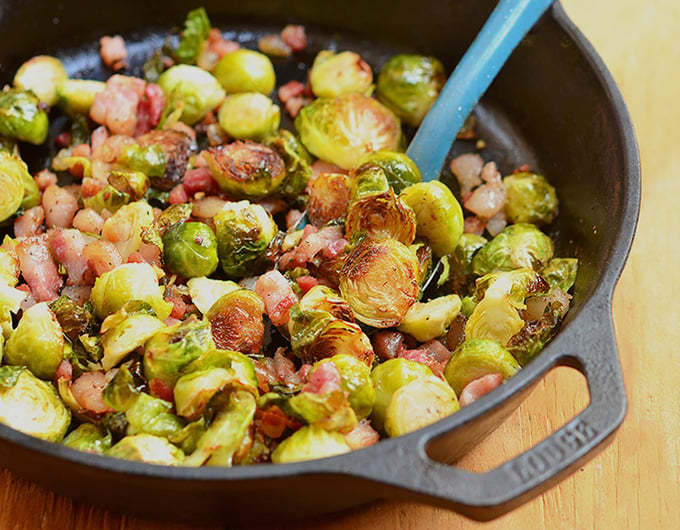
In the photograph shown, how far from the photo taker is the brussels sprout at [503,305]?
2.90m

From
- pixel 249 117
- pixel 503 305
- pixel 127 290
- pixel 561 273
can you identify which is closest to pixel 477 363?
pixel 503 305

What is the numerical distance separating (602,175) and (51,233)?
7.18ft

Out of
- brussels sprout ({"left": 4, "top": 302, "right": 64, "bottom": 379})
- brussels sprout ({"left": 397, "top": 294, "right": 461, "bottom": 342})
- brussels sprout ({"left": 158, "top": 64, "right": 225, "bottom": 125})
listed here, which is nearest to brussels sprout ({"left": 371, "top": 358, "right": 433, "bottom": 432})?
brussels sprout ({"left": 397, "top": 294, "right": 461, "bottom": 342})

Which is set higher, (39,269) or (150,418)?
(150,418)

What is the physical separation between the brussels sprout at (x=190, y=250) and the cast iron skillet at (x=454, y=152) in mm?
924

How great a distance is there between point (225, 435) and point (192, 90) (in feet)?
6.22

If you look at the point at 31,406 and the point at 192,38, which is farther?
the point at 192,38

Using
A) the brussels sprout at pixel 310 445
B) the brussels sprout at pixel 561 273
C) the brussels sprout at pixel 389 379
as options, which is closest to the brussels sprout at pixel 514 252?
the brussels sprout at pixel 561 273

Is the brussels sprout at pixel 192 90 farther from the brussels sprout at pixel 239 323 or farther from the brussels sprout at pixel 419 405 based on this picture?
the brussels sprout at pixel 419 405

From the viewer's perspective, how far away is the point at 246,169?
3334 mm

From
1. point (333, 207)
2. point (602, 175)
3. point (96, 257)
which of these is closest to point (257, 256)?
point (333, 207)

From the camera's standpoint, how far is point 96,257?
3.06 m

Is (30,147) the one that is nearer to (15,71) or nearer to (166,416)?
(15,71)

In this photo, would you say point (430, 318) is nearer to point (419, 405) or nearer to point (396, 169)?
point (419, 405)
